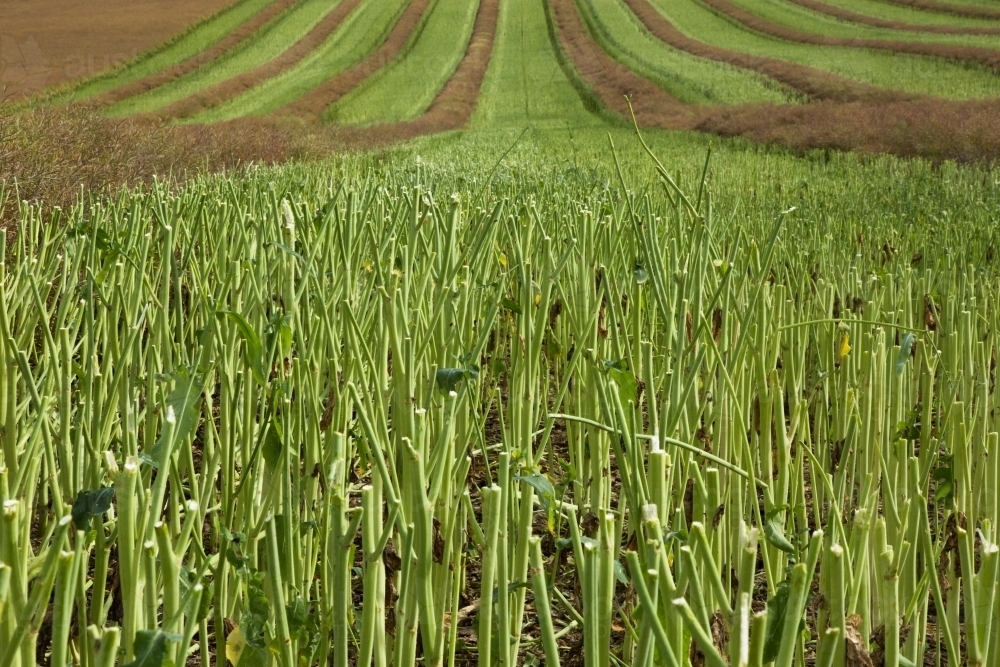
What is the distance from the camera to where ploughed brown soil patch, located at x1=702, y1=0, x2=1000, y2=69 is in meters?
10.9

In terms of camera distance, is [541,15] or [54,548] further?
[541,15]

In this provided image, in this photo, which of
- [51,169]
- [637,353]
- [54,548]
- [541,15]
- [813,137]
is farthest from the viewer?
[541,15]

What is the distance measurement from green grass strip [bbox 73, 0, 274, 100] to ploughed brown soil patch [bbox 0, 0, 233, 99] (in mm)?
171

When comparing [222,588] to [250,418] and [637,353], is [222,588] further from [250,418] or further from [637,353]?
[637,353]

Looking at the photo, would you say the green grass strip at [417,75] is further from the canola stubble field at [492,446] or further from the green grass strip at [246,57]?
the canola stubble field at [492,446]

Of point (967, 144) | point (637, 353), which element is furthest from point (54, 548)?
point (967, 144)

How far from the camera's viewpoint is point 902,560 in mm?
883

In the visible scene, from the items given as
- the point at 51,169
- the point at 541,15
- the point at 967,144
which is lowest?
the point at 967,144

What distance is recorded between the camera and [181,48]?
17.6 m

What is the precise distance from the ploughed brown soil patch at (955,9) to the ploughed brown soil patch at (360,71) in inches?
347

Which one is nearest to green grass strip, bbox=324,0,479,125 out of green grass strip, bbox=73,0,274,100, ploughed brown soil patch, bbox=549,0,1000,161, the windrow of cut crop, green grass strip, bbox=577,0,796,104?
the windrow of cut crop

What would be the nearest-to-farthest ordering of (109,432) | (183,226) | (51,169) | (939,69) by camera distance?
(109,432) → (183,226) → (51,169) → (939,69)

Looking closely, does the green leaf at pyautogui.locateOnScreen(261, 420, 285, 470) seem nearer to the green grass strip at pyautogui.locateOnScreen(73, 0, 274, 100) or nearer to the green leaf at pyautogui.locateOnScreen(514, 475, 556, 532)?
the green leaf at pyautogui.locateOnScreen(514, 475, 556, 532)

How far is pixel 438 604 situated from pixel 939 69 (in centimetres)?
1166
